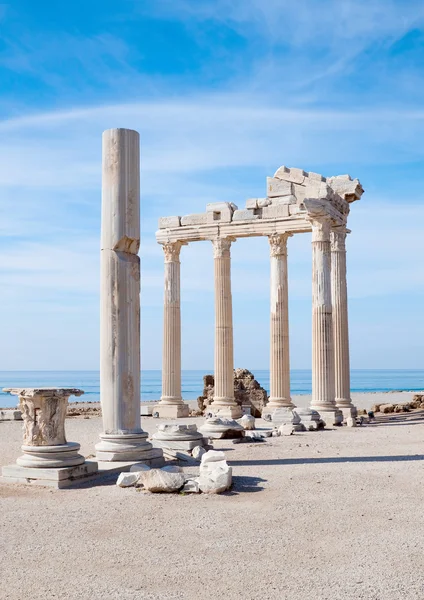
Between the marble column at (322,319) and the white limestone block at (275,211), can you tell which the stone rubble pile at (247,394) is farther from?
the white limestone block at (275,211)

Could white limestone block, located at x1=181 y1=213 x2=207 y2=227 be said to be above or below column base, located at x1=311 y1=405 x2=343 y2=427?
above

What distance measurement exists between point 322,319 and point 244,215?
6.61m

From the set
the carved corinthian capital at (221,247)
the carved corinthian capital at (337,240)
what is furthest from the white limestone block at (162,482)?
the carved corinthian capital at (221,247)

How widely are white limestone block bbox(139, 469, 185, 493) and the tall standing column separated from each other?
2692 millimetres

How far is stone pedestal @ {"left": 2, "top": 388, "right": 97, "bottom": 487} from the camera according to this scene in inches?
579

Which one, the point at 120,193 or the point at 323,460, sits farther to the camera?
the point at 323,460

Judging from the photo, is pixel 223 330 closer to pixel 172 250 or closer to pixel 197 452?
pixel 172 250

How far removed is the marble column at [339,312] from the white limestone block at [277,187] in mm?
2904

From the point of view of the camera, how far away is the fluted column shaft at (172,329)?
3531cm

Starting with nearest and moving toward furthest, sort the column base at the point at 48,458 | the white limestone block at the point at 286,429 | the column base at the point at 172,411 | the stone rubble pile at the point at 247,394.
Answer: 1. the column base at the point at 48,458
2. the white limestone block at the point at 286,429
3. the column base at the point at 172,411
4. the stone rubble pile at the point at 247,394

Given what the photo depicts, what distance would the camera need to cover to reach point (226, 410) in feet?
109

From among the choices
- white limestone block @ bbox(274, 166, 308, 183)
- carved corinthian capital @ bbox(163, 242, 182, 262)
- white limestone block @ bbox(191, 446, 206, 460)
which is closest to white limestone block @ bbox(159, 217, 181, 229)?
carved corinthian capital @ bbox(163, 242, 182, 262)

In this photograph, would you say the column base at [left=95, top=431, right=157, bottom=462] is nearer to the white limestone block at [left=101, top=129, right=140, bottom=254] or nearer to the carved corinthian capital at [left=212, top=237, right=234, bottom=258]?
the white limestone block at [left=101, top=129, right=140, bottom=254]

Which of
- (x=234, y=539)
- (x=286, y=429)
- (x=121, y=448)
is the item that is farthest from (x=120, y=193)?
(x=286, y=429)
